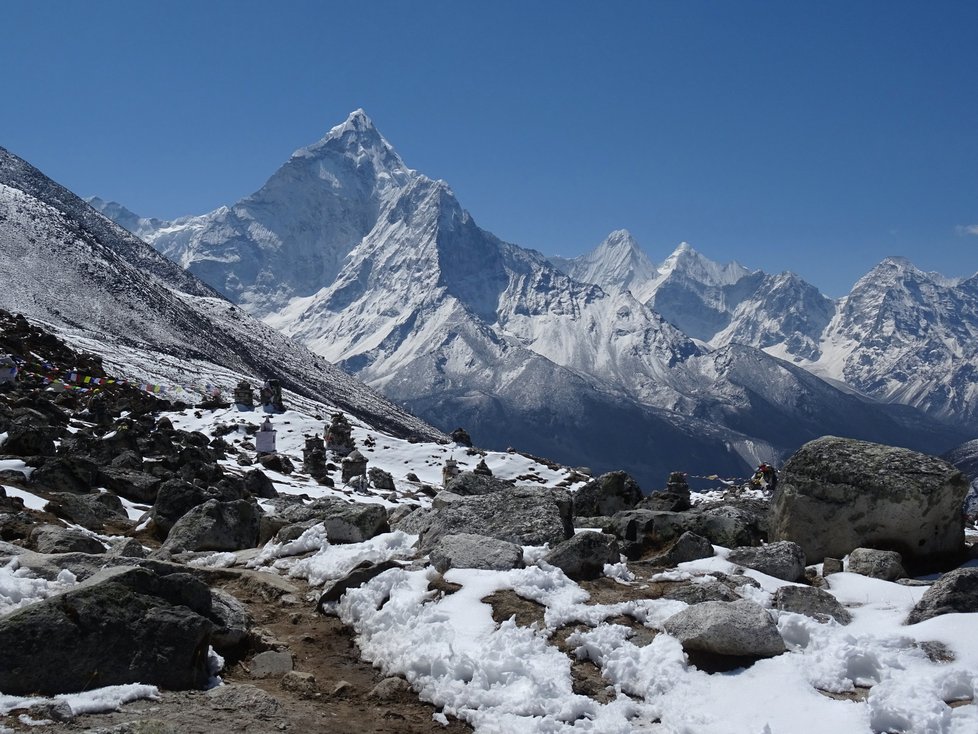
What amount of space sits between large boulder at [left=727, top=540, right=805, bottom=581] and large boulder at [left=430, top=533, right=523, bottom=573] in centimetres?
464

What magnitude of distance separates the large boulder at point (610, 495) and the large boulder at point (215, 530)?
12428 millimetres

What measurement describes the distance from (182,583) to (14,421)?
93.7 feet

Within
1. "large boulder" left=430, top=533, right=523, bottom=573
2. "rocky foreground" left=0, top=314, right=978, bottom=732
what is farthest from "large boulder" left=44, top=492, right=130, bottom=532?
"large boulder" left=430, top=533, right=523, bottom=573

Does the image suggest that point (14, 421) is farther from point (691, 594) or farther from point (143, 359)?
point (143, 359)

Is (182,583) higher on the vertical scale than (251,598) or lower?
higher

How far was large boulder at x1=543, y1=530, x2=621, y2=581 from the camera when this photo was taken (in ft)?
51.1

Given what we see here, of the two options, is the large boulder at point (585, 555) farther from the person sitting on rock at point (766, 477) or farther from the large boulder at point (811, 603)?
the person sitting on rock at point (766, 477)

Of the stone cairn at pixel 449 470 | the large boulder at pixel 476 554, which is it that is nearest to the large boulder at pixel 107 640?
the large boulder at pixel 476 554

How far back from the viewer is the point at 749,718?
10016mm

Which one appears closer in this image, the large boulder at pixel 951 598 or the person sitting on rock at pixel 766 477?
the large boulder at pixel 951 598

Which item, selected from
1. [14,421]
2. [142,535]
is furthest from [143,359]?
[142,535]

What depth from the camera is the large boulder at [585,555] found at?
15.6m

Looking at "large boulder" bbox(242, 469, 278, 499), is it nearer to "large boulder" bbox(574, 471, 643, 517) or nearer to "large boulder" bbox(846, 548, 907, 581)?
"large boulder" bbox(574, 471, 643, 517)

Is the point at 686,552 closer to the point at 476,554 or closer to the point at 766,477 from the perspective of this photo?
the point at 476,554
